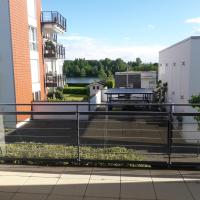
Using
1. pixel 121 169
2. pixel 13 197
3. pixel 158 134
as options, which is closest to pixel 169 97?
pixel 158 134

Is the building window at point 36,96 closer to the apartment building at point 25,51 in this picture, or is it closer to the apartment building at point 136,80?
the apartment building at point 25,51

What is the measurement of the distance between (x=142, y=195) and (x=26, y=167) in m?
2.05

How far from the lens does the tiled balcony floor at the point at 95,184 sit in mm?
3824

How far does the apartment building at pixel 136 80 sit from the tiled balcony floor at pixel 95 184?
30170 millimetres

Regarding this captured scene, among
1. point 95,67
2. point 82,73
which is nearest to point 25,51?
point 82,73

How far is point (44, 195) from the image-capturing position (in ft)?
12.6

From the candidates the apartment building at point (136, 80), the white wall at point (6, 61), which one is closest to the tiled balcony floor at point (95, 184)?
the white wall at point (6, 61)

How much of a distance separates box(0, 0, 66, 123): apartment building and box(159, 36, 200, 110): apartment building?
8.31 m

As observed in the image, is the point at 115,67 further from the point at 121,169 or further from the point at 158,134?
the point at 121,169

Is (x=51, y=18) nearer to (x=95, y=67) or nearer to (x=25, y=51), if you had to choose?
(x=25, y=51)

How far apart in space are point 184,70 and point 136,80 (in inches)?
875

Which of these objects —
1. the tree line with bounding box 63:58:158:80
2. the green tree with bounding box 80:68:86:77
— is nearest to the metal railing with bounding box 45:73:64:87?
the tree line with bounding box 63:58:158:80

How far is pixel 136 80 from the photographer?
37812mm

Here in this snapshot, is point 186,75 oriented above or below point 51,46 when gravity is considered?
below
